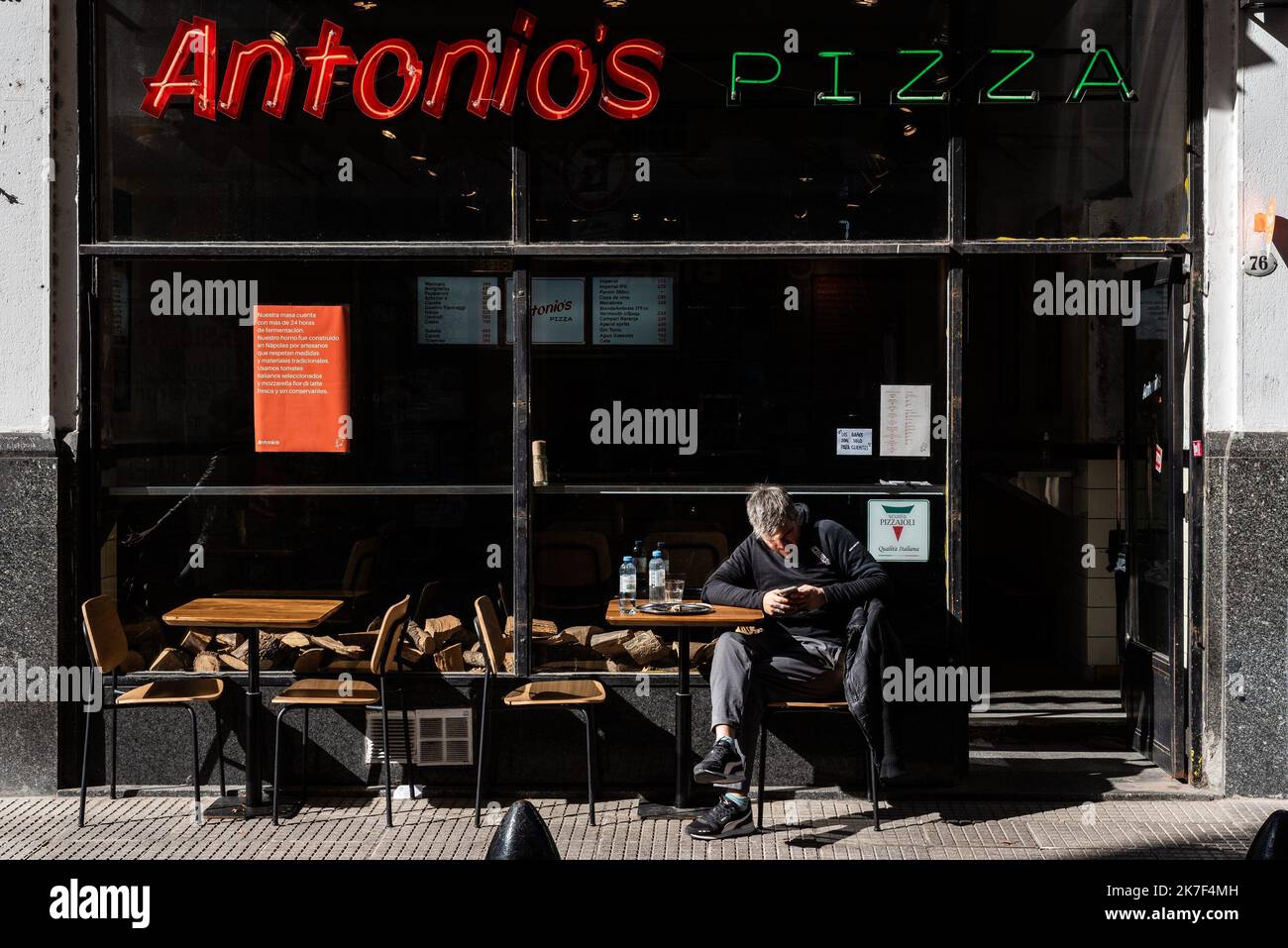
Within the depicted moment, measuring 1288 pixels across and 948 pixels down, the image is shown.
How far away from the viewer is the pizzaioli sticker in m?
6.17

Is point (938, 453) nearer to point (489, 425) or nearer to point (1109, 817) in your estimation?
point (1109, 817)

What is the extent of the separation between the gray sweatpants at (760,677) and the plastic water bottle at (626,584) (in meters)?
0.54

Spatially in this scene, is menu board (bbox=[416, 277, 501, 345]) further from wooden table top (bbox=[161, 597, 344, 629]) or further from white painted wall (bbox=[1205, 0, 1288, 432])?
white painted wall (bbox=[1205, 0, 1288, 432])

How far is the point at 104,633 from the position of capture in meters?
5.79

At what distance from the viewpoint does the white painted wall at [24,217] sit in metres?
5.93

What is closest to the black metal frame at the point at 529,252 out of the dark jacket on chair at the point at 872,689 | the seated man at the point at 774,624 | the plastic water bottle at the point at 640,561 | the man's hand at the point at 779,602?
the plastic water bottle at the point at 640,561

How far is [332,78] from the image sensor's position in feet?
20.0

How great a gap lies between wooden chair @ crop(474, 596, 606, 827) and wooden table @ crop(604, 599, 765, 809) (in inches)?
15.6

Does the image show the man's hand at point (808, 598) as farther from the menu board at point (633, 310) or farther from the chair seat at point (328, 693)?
the chair seat at point (328, 693)

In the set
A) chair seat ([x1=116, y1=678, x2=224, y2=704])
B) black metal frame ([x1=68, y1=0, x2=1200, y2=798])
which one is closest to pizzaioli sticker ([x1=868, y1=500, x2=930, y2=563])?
black metal frame ([x1=68, y1=0, x2=1200, y2=798])

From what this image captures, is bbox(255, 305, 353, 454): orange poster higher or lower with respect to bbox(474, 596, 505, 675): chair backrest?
higher
